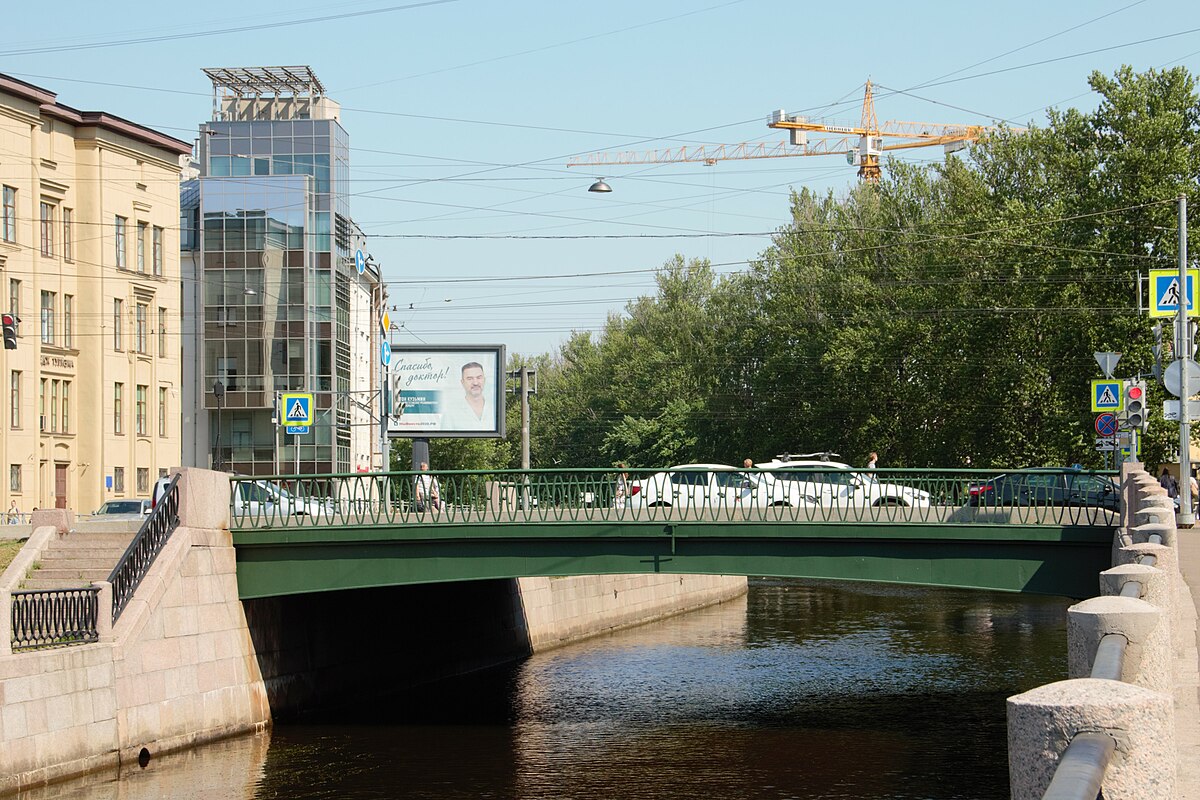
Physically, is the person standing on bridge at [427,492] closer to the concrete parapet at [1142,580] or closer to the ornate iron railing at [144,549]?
the ornate iron railing at [144,549]

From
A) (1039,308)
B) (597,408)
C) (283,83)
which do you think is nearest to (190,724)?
(1039,308)

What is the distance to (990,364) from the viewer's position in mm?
59375

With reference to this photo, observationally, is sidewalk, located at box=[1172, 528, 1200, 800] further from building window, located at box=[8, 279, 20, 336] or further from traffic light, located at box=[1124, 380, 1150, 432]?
building window, located at box=[8, 279, 20, 336]

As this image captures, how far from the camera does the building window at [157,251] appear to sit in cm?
6069

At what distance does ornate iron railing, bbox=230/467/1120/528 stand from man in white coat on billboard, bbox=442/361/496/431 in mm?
14810

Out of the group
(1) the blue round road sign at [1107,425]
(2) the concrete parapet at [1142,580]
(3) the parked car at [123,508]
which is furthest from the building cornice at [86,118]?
(2) the concrete parapet at [1142,580]

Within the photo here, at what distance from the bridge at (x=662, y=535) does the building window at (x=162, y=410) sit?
35.9 m

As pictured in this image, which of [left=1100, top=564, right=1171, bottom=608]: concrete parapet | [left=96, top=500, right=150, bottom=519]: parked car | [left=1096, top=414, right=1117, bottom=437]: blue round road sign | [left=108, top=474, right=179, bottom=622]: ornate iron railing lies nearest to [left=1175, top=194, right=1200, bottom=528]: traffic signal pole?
[left=1096, top=414, right=1117, bottom=437]: blue round road sign

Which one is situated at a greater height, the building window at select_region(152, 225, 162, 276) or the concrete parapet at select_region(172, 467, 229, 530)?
the building window at select_region(152, 225, 162, 276)

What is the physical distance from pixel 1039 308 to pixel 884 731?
33.2 m

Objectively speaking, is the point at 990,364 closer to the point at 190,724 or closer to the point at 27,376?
the point at 27,376

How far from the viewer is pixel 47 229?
2133 inches

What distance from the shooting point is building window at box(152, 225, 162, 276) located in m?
60.7

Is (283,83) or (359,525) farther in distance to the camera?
(283,83)
